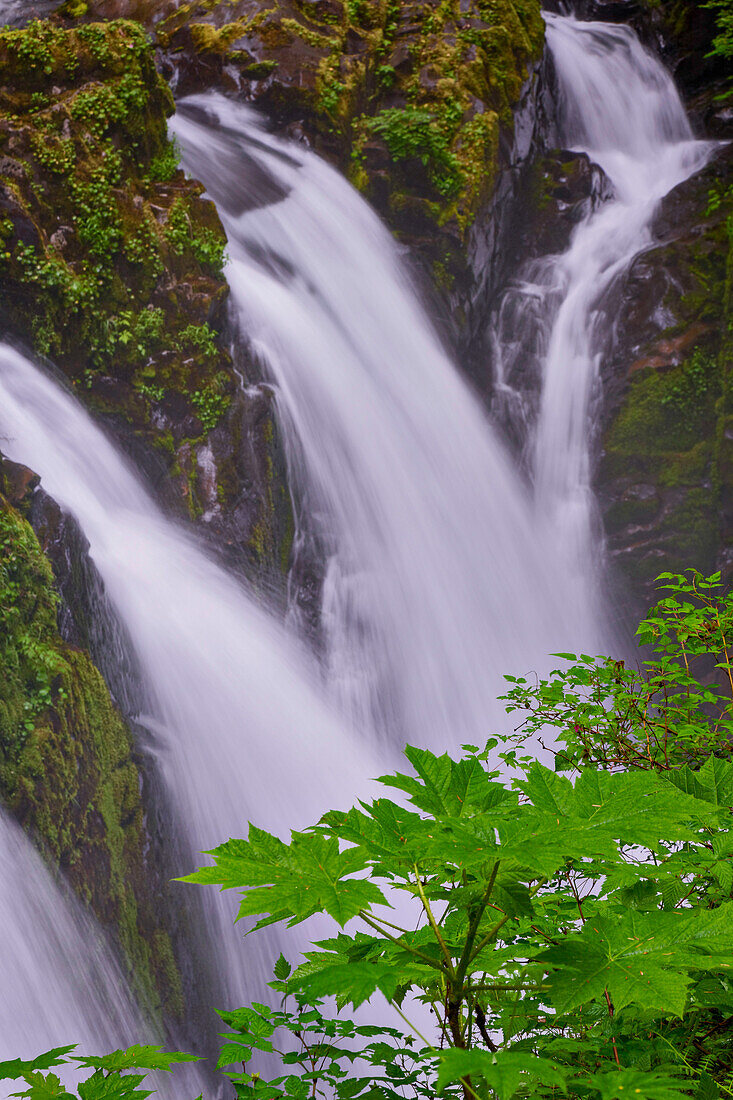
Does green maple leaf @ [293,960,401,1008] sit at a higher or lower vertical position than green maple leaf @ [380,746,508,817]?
lower

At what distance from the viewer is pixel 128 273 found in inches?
228

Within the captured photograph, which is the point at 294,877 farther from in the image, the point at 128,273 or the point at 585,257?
the point at 585,257

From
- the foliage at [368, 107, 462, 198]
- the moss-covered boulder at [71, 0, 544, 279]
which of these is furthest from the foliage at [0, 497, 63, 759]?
the foliage at [368, 107, 462, 198]

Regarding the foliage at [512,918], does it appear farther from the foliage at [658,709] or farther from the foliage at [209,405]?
the foliage at [209,405]

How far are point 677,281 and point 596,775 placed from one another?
902 centimetres

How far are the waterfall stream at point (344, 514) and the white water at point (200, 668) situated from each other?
16 millimetres

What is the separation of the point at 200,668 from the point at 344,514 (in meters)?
2.29

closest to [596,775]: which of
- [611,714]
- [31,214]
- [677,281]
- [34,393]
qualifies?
[611,714]

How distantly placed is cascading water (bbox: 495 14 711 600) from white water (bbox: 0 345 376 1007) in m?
4.21

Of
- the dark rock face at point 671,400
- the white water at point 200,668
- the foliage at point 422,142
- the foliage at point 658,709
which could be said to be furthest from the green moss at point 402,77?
the foliage at point 658,709

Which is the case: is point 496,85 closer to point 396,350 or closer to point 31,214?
point 396,350

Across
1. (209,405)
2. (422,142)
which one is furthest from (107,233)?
(422,142)

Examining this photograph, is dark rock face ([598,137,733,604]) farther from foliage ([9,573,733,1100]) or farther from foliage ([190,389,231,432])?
foliage ([9,573,733,1100])

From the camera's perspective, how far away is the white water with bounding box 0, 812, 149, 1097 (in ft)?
9.37
